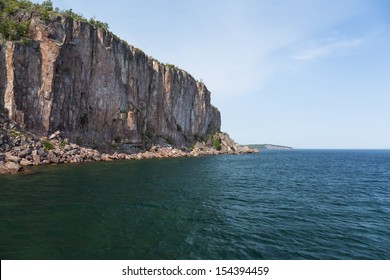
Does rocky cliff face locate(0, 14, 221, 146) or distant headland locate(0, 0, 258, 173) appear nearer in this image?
distant headland locate(0, 0, 258, 173)

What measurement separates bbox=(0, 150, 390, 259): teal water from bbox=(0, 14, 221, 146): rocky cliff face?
3705 centimetres

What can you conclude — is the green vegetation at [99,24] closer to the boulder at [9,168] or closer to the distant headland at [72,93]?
the distant headland at [72,93]

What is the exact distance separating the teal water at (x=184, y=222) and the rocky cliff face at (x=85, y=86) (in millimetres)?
37046

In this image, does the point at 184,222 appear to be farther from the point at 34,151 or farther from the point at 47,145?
the point at 47,145

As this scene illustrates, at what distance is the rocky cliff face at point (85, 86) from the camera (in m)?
61.3

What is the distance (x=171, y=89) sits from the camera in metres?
118

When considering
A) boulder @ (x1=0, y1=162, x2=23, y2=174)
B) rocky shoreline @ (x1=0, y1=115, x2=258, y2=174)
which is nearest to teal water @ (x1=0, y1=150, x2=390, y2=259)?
boulder @ (x1=0, y1=162, x2=23, y2=174)

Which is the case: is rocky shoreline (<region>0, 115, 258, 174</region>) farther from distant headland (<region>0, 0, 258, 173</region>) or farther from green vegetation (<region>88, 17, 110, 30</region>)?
green vegetation (<region>88, 17, 110, 30</region>)

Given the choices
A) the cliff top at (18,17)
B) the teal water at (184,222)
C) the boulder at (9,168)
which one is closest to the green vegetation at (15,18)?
the cliff top at (18,17)

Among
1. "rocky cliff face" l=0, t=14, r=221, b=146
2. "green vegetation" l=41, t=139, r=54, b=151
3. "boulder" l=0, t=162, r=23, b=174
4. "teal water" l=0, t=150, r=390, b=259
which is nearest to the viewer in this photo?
"teal water" l=0, t=150, r=390, b=259

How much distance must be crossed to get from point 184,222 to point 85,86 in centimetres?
7151

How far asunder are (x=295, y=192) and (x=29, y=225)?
102 feet

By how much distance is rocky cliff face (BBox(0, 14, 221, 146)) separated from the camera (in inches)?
2414
